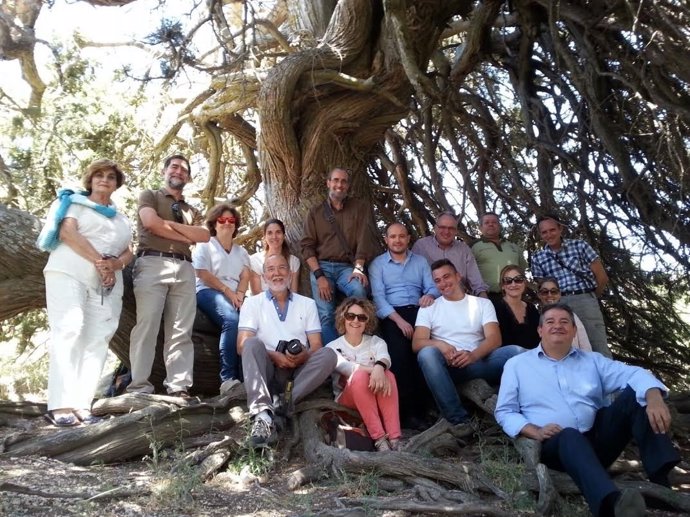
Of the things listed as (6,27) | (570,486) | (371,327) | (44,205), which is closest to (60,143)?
(44,205)

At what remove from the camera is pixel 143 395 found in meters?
4.49

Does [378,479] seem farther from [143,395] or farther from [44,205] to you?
[44,205]

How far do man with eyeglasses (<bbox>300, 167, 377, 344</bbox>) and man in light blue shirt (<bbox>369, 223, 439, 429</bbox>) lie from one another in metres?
0.14

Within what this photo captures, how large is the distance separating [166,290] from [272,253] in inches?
33.4

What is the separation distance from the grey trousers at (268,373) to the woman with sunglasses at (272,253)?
840 millimetres

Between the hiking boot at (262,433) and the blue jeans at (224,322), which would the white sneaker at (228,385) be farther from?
the hiking boot at (262,433)

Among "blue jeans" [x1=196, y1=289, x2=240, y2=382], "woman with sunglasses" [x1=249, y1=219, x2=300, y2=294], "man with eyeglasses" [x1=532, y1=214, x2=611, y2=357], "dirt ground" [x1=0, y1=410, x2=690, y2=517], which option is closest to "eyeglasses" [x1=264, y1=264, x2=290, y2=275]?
"woman with sunglasses" [x1=249, y1=219, x2=300, y2=294]

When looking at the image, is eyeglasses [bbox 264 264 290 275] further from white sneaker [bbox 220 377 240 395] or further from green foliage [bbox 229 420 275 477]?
green foliage [bbox 229 420 275 477]

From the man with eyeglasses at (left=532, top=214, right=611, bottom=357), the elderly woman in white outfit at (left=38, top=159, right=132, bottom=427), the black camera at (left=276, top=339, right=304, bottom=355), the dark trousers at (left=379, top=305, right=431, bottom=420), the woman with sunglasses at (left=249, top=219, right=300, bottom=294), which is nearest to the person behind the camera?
the elderly woman in white outfit at (left=38, top=159, right=132, bottom=427)

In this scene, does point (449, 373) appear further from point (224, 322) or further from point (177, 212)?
point (177, 212)

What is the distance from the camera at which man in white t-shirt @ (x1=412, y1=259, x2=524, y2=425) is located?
186 inches

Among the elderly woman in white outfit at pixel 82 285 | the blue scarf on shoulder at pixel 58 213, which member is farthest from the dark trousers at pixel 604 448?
the blue scarf on shoulder at pixel 58 213

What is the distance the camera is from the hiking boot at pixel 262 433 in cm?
412

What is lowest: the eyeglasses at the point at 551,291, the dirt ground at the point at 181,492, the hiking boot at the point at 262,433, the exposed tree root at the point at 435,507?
the exposed tree root at the point at 435,507
